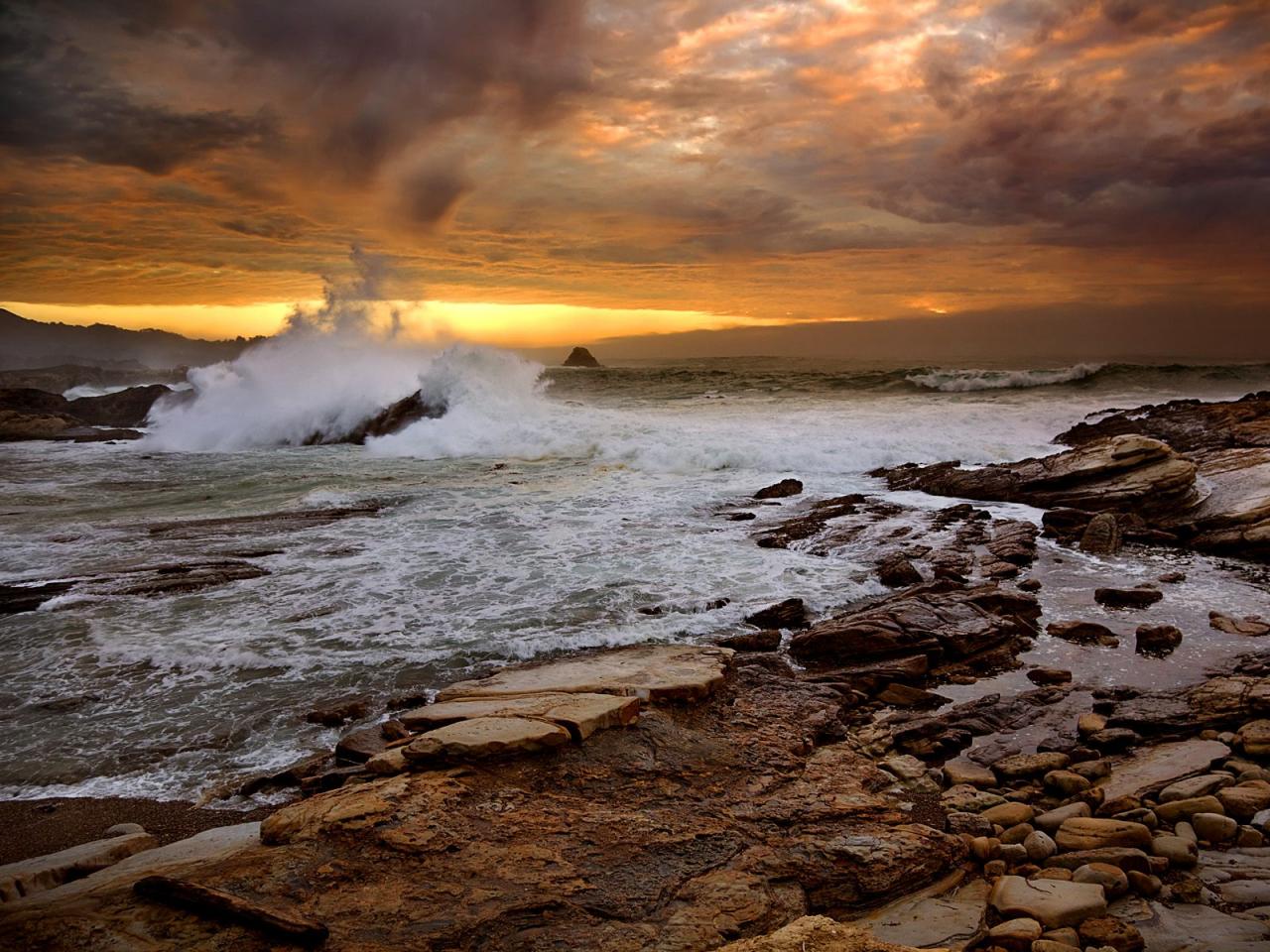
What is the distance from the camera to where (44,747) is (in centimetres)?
570

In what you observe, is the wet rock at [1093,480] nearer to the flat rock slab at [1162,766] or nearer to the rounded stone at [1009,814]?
the flat rock slab at [1162,766]

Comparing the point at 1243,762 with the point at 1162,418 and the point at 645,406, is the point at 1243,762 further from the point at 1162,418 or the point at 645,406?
the point at 645,406

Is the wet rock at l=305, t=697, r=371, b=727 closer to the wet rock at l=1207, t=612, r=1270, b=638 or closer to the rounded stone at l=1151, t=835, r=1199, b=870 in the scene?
the rounded stone at l=1151, t=835, r=1199, b=870

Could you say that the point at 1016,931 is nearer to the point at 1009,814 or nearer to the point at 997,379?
the point at 1009,814

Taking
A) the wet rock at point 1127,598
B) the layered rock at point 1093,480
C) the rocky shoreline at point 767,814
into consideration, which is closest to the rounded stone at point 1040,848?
the rocky shoreline at point 767,814

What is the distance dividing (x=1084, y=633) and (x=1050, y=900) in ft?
16.0

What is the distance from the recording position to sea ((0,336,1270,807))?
6.33 m

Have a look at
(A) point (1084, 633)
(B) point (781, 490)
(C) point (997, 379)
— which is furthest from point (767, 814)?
(C) point (997, 379)

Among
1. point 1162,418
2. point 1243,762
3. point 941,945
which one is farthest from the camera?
point 1162,418

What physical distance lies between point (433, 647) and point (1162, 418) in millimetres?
20732

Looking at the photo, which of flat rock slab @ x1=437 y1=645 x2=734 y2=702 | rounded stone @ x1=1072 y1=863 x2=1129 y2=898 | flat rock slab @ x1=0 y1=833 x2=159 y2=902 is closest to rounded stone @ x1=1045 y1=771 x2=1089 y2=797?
rounded stone @ x1=1072 y1=863 x2=1129 y2=898

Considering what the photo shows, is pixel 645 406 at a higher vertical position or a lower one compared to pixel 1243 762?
higher

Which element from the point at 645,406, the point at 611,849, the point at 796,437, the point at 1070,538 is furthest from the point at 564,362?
the point at 611,849

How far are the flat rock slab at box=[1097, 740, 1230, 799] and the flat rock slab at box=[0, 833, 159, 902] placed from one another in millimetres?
5972
